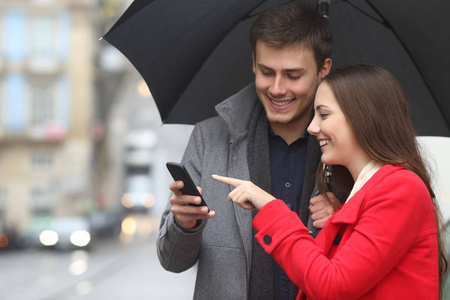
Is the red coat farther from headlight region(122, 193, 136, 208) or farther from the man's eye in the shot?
headlight region(122, 193, 136, 208)

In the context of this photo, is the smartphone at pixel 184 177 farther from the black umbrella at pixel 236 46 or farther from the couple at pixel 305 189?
the black umbrella at pixel 236 46

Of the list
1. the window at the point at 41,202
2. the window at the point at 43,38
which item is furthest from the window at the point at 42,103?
the window at the point at 41,202

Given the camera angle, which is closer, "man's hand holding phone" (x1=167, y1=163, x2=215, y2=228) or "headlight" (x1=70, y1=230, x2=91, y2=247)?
"man's hand holding phone" (x1=167, y1=163, x2=215, y2=228)

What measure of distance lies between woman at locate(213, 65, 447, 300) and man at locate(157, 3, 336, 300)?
0.43 metres

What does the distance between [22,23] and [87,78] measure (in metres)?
4.88

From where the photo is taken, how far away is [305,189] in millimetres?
2541

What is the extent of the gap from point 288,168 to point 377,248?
36.1 inches

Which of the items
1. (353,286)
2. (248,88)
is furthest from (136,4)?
(353,286)

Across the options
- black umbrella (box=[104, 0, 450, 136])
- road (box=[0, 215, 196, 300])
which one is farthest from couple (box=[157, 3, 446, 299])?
road (box=[0, 215, 196, 300])

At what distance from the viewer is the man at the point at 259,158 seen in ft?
7.97

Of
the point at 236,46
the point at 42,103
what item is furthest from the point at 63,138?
the point at 236,46

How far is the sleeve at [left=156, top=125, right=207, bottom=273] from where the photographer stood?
238 cm

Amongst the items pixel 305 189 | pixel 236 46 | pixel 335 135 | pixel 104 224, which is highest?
pixel 236 46

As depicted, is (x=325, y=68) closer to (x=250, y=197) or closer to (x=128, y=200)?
(x=250, y=197)
